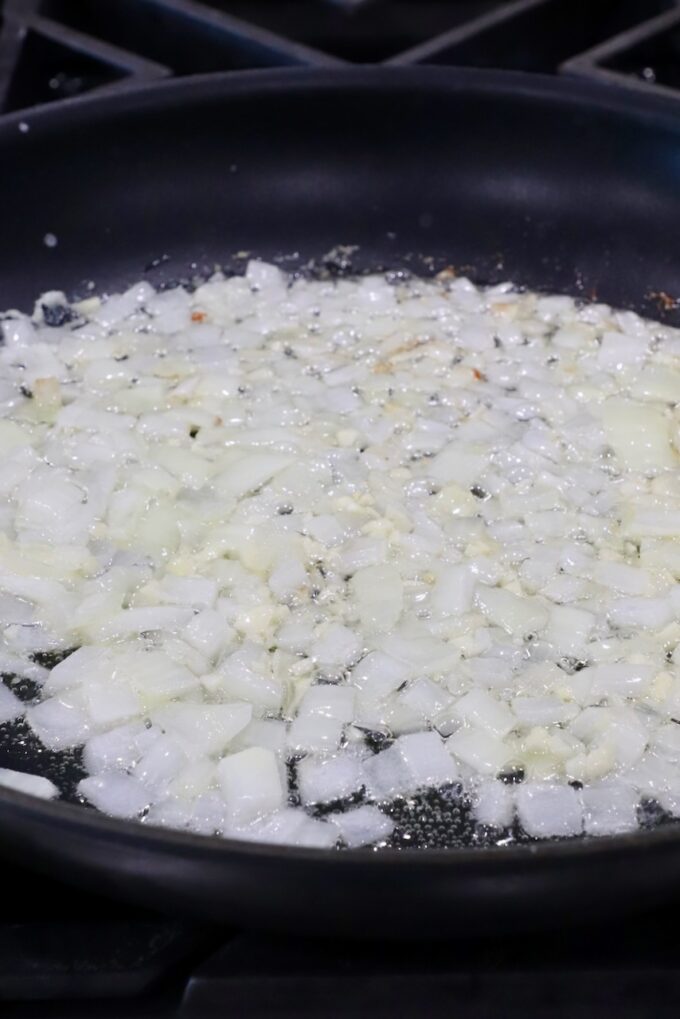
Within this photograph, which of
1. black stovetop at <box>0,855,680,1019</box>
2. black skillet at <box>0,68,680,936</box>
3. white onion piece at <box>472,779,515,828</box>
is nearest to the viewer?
black stovetop at <box>0,855,680,1019</box>

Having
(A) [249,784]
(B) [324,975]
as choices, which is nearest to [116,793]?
(A) [249,784]

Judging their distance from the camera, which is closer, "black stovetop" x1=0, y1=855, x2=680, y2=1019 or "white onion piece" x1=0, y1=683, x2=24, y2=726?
"black stovetop" x1=0, y1=855, x2=680, y2=1019

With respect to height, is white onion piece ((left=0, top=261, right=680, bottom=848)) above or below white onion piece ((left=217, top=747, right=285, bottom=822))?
above

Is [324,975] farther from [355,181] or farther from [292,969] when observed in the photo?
[355,181]

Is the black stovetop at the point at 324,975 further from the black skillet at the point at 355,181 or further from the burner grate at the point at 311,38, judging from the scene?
the burner grate at the point at 311,38

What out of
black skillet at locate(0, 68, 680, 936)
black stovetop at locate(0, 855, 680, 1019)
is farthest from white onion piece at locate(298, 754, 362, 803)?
black skillet at locate(0, 68, 680, 936)

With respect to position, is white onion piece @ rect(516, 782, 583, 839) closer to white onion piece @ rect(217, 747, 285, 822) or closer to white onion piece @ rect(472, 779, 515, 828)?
white onion piece @ rect(472, 779, 515, 828)

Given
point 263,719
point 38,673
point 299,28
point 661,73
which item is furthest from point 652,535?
point 299,28

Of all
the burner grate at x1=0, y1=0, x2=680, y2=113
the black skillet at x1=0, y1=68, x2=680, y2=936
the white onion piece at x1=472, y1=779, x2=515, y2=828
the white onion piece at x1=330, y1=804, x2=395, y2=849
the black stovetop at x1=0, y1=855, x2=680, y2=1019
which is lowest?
the black stovetop at x1=0, y1=855, x2=680, y2=1019
